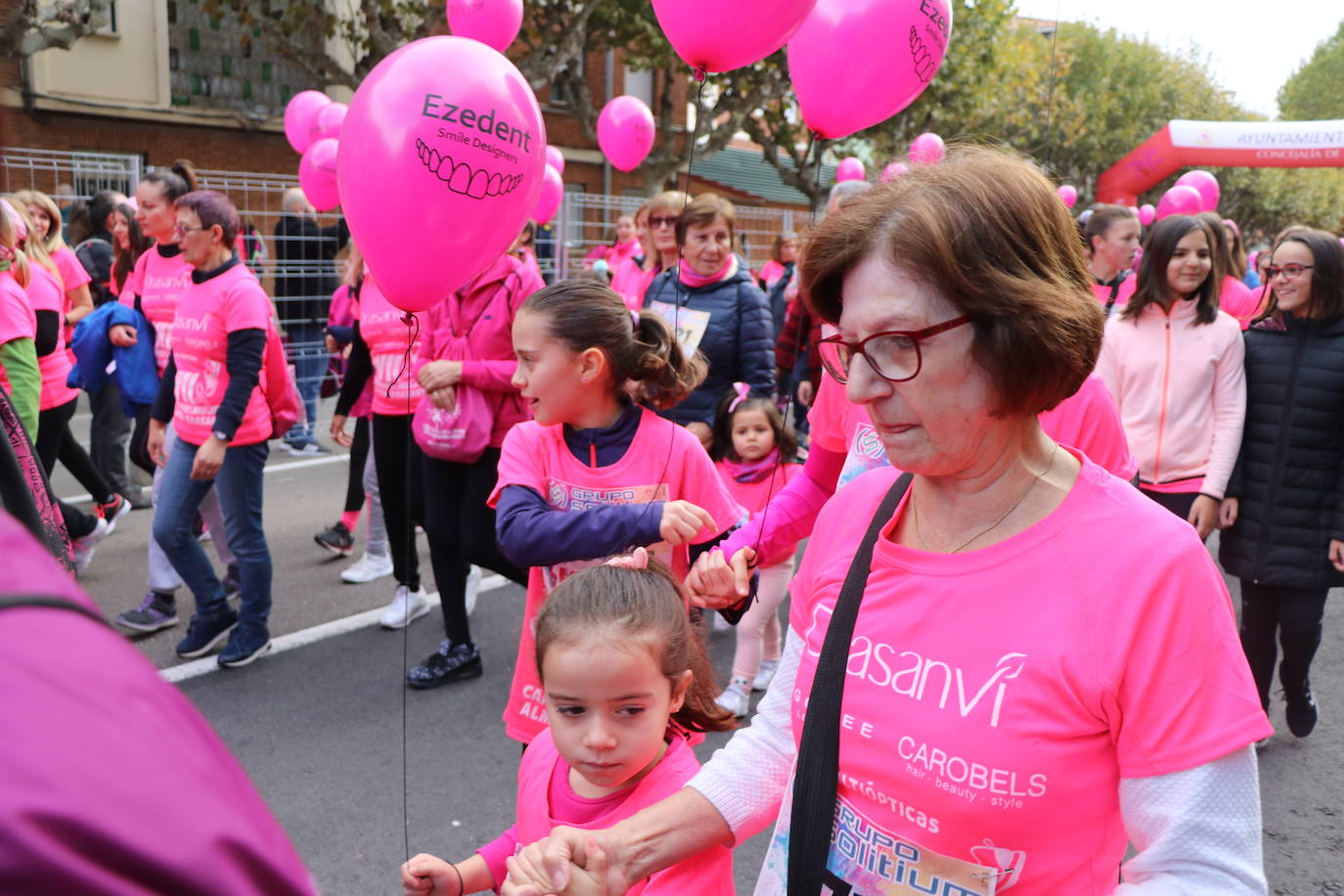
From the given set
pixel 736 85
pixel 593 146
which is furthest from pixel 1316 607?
pixel 593 146

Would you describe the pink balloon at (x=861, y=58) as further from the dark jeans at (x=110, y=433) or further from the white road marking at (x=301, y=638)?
the dark jeans at (x=110, y=433)

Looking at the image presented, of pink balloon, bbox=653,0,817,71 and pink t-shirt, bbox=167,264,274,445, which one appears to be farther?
pink t-shirt, bbox=167,264,274,445

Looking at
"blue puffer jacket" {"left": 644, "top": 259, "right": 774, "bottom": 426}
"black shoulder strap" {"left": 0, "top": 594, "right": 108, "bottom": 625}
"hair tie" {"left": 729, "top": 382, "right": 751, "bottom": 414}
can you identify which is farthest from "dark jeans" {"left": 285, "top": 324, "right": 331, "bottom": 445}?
"black shoulder strap" {"left": 0, "top": 594, "right": 108, "bottom": 625}

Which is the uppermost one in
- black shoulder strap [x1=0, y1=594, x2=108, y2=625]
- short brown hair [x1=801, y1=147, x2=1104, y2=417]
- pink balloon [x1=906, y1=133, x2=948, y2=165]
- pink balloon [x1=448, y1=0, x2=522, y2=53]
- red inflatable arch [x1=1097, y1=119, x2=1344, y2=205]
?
red inflatable arch [x1=1097, y1=119, x2=1344, y2=205]

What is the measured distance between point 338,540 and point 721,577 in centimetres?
498

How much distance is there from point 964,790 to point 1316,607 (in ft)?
11.5

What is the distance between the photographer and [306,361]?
998 cm

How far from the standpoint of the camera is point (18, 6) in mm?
988

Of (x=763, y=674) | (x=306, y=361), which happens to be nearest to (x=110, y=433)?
(x=306, y=361)

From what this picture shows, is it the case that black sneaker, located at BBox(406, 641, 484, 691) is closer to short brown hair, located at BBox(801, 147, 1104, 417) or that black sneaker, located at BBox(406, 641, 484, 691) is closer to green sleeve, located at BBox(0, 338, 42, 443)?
green sleeve, located at BBox(0, 338, 42, 443)

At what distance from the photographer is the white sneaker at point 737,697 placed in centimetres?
447

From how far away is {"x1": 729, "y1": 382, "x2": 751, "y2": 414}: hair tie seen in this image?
4910 mm

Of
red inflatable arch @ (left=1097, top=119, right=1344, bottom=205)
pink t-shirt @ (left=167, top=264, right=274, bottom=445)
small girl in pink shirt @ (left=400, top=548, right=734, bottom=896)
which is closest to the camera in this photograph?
small girl in pink shirt @ (left=400, top=548, right=734, bottom=896)

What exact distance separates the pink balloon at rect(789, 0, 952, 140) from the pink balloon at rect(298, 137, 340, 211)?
4.19 m
